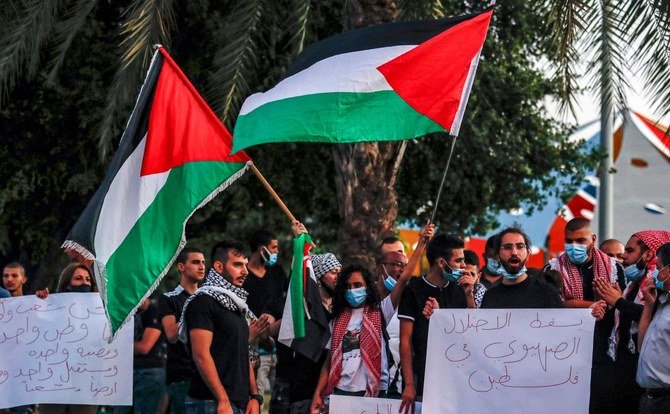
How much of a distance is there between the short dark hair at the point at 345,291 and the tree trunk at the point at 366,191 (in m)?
3.65

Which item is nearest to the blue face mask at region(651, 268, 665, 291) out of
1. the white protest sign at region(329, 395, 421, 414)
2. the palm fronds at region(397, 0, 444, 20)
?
the white protest sign at region(329, 395, 421, 414)

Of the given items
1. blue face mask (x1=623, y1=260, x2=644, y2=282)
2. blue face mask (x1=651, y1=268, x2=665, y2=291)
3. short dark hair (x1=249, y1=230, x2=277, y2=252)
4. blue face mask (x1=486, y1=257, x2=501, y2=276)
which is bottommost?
blue face mask (x1=651, y1=268, x2=665, y2=291)

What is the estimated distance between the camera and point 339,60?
8.77 meters

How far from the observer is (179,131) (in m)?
8.75

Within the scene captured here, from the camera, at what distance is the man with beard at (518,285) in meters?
7.54

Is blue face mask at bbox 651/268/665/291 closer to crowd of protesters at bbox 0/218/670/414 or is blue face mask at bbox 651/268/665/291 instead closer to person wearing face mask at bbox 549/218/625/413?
crowd of protesters at bbox 0/218/670/414

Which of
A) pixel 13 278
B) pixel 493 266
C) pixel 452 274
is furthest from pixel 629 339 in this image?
pixel 13 278

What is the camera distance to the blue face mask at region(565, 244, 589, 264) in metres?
8.27

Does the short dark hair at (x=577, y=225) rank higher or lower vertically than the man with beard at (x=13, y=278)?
higher

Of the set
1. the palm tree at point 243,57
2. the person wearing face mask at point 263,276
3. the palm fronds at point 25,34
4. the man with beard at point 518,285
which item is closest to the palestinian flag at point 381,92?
the man with beard at point 518,285

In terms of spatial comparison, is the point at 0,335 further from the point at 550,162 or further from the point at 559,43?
the point at 550,162

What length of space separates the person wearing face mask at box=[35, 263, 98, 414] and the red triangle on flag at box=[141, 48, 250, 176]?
171 cm

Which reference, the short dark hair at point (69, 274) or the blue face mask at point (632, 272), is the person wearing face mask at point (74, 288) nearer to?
the short dark hair at point (69, 274)

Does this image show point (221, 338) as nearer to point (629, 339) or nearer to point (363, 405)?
point (363, 405)
